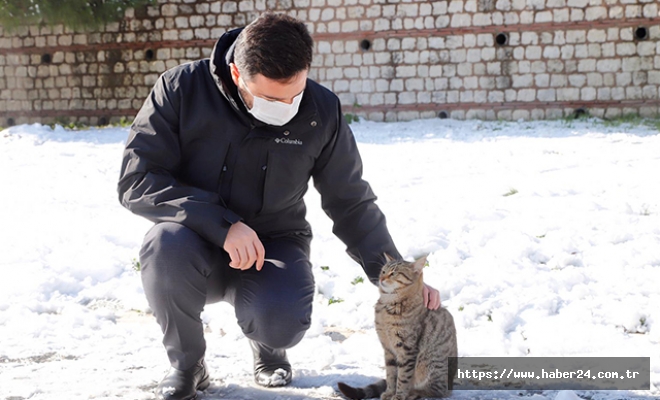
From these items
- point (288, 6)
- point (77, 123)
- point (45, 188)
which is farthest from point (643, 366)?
point (77, 123)

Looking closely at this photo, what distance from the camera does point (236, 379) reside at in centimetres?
304

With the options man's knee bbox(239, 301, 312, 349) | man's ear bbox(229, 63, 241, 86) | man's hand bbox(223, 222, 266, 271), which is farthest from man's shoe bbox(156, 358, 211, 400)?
man's ear bbox(229, 63, 241, 86)

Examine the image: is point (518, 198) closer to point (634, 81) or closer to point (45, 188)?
point (45, 188)

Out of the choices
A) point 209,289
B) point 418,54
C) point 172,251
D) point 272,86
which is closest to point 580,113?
point 418,54

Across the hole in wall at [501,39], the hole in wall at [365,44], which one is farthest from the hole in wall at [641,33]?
the hole in wall at [365,44]

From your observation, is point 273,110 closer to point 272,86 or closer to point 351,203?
point 272,86

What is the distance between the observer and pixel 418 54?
13023 millimetres

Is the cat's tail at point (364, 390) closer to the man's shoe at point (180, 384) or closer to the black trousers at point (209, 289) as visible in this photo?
the black trousers at point (209, 289)

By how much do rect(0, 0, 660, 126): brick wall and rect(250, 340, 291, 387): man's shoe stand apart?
410 inches

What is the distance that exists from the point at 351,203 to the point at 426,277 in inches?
59.9

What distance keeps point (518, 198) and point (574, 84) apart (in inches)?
280

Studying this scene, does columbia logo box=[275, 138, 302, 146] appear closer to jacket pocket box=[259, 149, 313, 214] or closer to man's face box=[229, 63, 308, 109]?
jacket pocket box=[259, 149, 313, 214]

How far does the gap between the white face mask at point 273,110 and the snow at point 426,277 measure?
1.01 meters

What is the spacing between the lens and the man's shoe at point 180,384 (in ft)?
8.71
